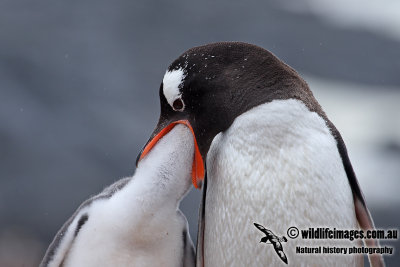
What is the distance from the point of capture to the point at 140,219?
4.77ft

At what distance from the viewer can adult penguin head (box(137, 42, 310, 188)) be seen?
137 centimetres

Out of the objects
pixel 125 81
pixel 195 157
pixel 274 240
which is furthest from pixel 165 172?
pixel 125 81

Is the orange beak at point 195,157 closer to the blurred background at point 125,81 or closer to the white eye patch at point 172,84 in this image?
the white eye patch at point 172,84

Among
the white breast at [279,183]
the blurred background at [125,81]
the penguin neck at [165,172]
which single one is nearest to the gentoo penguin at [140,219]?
the penguin neck at [165,172]

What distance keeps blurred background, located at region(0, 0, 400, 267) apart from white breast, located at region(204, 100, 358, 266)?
3.36 meters

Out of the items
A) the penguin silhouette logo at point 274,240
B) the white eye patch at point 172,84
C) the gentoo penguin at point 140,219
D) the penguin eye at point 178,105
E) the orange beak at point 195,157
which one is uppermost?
the white eye patch at point 172,84

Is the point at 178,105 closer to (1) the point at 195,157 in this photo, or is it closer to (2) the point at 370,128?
(1) the point at 195,157

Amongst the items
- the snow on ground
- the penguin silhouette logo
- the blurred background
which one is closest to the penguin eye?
the penguin silhouette logo

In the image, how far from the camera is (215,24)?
18.4ft

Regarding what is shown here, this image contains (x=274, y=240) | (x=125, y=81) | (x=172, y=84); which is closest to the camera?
(x=274, y=240)

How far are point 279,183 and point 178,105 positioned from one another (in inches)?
13.7

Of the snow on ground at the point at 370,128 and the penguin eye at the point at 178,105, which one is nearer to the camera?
the penguin eye at the point at 178,105

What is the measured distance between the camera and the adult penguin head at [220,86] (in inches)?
54.0

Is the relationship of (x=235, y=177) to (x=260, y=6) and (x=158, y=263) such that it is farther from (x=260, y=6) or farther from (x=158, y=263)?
(x=260, y=6)
